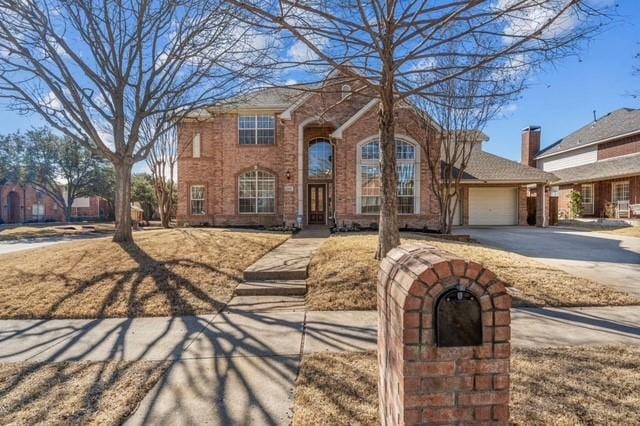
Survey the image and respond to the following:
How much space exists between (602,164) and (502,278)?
2538cm

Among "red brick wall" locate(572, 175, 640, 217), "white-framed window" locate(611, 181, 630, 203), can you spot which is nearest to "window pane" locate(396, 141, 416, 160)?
"red brick wall" locate(572, 175, 640, 217)

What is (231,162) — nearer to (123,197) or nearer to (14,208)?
(123,197)

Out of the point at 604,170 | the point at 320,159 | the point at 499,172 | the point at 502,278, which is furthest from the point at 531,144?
the point at 502,278

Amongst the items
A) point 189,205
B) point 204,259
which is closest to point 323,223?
point 189,205

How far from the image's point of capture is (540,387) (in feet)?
10.1

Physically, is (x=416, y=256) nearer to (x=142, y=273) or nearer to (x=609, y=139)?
(x=142, y=273)

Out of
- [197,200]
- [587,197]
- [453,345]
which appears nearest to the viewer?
[453,345]

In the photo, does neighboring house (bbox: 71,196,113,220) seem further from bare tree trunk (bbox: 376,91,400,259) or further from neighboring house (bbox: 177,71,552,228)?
bare tree trunk (bbox: 376,91,400,259)

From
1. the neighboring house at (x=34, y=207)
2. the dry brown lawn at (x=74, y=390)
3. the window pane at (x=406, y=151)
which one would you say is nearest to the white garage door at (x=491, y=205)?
the window pane at (x=406, y=151)

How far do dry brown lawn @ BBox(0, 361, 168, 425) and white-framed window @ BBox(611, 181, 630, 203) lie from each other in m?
29.1

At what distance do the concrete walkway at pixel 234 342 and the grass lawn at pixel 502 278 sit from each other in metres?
0.32

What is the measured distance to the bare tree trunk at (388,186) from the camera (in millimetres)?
7473

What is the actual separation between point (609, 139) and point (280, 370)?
31860mm

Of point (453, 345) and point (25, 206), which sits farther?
point (25, 206)
